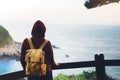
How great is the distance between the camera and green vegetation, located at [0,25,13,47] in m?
10.3

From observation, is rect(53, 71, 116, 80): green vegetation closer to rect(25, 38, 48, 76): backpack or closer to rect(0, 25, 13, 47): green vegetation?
rect(0, 25, 13, 47): green vegetation

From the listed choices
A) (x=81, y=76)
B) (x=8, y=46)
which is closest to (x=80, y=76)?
(x=81, y=76)

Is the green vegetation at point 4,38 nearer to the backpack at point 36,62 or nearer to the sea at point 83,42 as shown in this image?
the sea at point 83,42

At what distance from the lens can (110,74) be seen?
9.97m

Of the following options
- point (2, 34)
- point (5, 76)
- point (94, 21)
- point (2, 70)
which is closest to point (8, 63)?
point (2, 70)

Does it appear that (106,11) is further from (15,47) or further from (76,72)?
(15,47)

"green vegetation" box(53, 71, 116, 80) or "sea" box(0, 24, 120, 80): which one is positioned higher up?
"sea" box(0, 24, 120, 80)

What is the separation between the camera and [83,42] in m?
10.4

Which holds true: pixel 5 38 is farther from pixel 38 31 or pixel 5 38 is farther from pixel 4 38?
pixel 38 31

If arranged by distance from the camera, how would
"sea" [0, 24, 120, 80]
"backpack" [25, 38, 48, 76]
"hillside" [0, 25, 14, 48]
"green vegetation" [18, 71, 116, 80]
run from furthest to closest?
1. "hillside" [0, 25, 14, 48]
2. "sea" [0, 24, 120, 80]
3. "green vegetation" [18, 71, 116, 80]
4. "backpack" [25, 38, 48, 76]

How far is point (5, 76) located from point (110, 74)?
5330 mm

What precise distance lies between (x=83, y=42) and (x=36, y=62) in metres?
5.78

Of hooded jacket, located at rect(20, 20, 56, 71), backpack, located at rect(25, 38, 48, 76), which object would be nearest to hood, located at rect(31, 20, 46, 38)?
hooded jacket, located at rect(20, 20, 56, 71)

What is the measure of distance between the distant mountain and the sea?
226 mm
